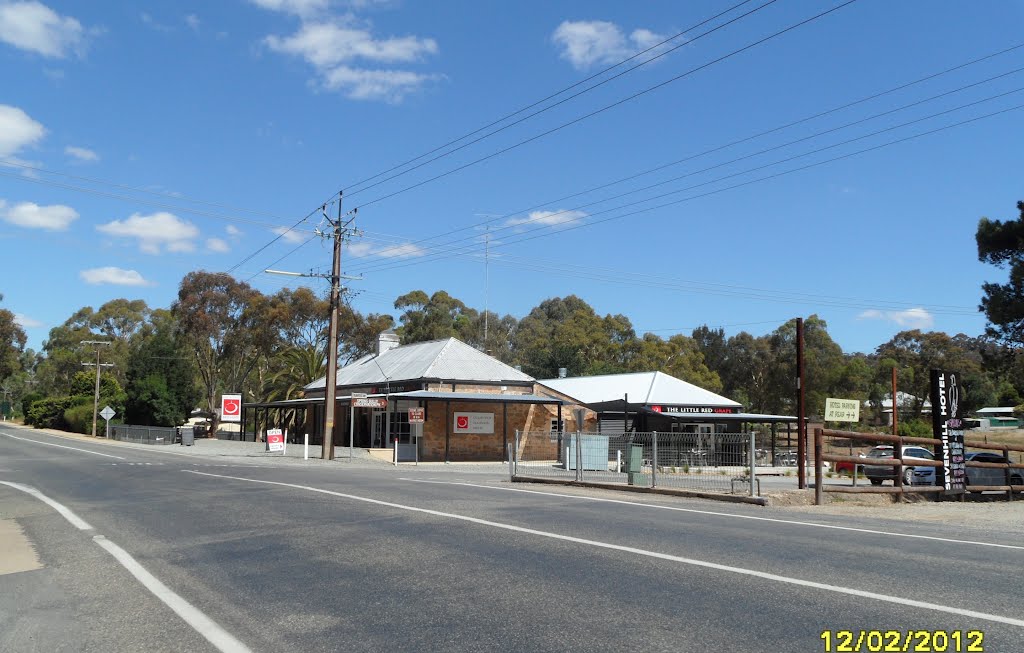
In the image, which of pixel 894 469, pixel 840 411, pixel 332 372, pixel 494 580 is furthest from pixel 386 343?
pixel 494 580

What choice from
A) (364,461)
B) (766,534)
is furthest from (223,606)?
(364,461)

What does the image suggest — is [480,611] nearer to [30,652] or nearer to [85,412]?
[30,652]

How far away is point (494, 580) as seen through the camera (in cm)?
766

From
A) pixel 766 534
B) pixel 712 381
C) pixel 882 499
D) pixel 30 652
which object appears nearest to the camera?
pixel 30 652

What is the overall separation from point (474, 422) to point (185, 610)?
33540mm

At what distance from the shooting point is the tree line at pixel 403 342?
67.6 m

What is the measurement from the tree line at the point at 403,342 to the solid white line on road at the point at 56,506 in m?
43.7

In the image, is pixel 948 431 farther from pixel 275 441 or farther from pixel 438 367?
pixel 275 441

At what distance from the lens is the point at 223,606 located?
6.95 meters

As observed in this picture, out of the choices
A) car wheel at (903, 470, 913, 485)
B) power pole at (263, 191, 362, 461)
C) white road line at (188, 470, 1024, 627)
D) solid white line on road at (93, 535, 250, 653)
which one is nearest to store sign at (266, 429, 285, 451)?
power pole at (263, 191, 362, 461)

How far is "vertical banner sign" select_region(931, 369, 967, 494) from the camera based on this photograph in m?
20.1

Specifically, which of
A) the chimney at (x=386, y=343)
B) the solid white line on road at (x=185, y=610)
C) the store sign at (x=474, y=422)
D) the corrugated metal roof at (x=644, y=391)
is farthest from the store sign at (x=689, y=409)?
the solid white line on road at (x=185, y=610)

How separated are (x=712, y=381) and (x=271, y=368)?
40841mm

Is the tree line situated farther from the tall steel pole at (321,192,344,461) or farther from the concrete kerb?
the concrete kerb
